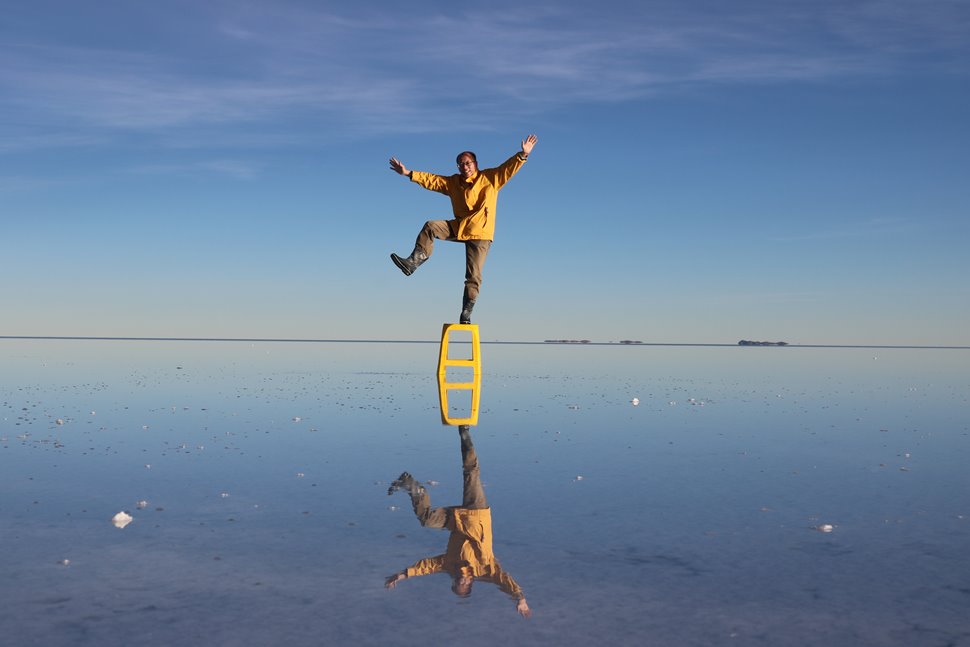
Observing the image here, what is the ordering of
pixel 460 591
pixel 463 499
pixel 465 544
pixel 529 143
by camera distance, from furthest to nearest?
1. pixel 529 143
2. pixel 463 499
3. pixel 465 544
4. pixel 460 591

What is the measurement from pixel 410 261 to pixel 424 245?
0.35 m

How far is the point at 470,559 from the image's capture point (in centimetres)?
425

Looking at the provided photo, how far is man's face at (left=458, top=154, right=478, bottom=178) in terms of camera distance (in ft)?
39.5

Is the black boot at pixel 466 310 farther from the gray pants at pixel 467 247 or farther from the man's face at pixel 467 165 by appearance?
the man's face at pixel 467 165

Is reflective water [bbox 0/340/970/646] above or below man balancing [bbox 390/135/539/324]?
below

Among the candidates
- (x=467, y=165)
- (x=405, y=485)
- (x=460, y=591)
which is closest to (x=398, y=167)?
(x=467, y=165)

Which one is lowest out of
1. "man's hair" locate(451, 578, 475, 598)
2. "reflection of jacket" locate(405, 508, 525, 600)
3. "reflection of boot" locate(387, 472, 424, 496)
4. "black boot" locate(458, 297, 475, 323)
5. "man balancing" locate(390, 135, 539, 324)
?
"man's hair" locate(451, 578, 475, 598)

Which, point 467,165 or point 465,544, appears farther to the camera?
point 467,165

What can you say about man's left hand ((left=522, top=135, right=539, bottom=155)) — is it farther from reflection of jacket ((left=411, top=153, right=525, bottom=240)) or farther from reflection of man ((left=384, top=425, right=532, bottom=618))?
reflection of man ((left=384, top=425, right=532, bottom=618))

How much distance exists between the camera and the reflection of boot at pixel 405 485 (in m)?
6.10

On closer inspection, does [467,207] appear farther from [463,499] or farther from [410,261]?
[463,499]

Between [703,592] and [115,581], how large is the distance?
2.81 metres

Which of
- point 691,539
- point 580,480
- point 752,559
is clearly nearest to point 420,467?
point 580,480

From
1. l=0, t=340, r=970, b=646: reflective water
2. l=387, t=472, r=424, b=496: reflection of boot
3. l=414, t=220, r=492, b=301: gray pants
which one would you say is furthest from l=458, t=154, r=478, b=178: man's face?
l=387, t=472, r=424, b=496: reflection of boot
